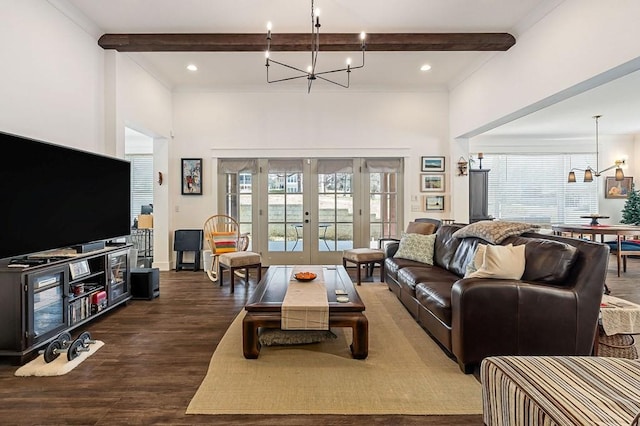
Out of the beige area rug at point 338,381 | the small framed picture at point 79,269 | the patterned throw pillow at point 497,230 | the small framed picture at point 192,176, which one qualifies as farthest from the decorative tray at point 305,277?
the small framed picture at point 192,176

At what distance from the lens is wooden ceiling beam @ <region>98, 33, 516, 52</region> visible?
420 centimetres

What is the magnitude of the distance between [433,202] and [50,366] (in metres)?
5.58

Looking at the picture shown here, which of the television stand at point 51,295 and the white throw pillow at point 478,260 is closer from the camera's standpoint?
the television stand at point 51,295

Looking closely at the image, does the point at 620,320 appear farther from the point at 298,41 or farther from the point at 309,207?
the point at 309,207

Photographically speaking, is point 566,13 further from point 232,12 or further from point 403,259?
point 232,12

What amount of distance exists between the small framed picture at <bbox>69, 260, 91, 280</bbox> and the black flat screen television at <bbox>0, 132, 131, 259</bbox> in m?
0.19

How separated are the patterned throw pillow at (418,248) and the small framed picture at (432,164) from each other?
6.87 feet

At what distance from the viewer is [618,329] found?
2365 mm

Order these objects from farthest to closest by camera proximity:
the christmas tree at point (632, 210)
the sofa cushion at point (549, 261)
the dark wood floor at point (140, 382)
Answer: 1. the christmas tree at point (632, 210)
2. the sofa cushion at point (549, 261)
3. the dark wood floor at point (140, 382)

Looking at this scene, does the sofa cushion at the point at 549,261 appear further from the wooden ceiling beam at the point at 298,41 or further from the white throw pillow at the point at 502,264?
the wooden ceiling beam at the point at 298,41

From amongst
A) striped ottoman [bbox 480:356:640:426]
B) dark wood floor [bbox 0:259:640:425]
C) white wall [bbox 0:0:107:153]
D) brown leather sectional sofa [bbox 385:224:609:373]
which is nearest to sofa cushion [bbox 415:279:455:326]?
brown leather sectional sofa [bbox 385:224:609:373]

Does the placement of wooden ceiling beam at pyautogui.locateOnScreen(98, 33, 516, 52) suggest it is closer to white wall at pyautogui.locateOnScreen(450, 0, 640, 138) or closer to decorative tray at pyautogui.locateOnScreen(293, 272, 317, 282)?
white wall at pyautogui.locateOnScreen(450, 0, 640, 138)

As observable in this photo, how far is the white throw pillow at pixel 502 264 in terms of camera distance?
252 cm

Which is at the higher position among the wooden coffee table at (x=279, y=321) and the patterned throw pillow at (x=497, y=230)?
the patterned throw pillow at (x=497, y=230)
